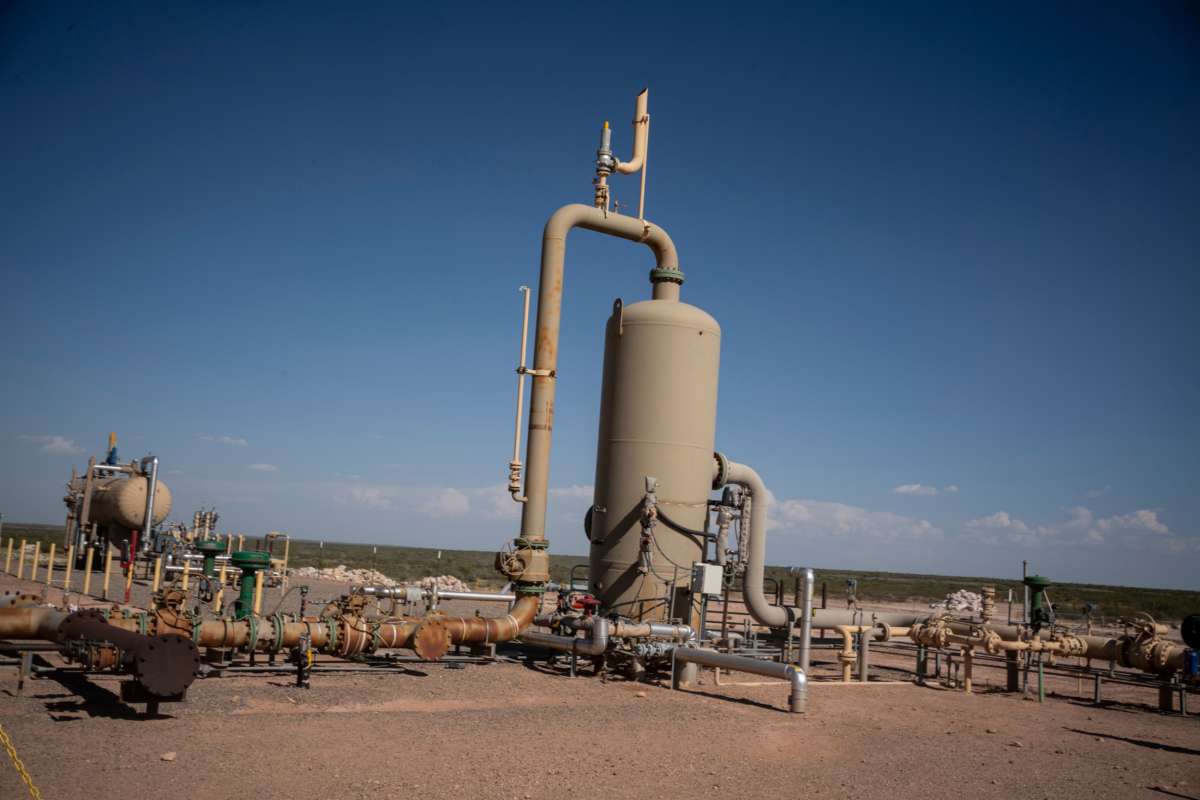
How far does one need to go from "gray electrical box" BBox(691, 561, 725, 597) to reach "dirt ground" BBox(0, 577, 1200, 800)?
1.54 metres

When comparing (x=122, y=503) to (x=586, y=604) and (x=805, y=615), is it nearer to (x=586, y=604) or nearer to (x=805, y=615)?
(x=586, y=604)

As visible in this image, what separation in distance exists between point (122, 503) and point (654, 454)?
21334mm

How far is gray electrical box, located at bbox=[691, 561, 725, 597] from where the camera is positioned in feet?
47.8

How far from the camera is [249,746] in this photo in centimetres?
840

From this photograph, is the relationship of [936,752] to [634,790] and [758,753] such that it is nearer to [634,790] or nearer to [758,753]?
[758,753]

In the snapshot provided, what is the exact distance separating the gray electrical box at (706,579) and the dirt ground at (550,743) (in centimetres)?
154

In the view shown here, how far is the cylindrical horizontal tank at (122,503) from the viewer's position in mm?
29781

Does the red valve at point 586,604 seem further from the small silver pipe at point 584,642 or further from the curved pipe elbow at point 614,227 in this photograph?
the curved pipe elbow at point 614,227

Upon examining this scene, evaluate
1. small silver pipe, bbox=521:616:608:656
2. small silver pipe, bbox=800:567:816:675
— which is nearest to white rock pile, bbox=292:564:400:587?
small silver pipe, bbox=521:616:608:656

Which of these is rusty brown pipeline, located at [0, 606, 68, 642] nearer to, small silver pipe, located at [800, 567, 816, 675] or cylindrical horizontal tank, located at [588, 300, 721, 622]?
cylindrical horizontal tank, located at [588, 300, 721, 622]

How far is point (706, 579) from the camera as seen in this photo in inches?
573

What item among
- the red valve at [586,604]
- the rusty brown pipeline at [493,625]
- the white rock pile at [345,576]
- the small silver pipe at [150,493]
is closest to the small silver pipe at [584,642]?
the rusty brown pipeline at [493,625]

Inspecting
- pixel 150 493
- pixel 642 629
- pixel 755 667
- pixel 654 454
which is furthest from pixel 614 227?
Answer: pixel 150 493

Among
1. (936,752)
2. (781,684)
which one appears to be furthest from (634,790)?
(781,684)
